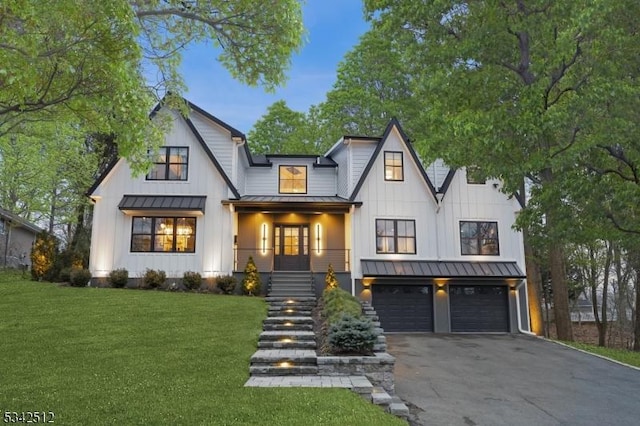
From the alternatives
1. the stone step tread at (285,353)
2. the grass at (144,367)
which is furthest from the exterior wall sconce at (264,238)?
the stone step tread at (285,353)

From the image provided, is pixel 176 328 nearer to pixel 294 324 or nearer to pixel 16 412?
pixel 294 324

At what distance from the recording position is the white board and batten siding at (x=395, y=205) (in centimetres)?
1858

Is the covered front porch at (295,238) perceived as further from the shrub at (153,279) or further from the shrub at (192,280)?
the shrub at (153,279)

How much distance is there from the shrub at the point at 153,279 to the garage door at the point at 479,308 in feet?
40.1

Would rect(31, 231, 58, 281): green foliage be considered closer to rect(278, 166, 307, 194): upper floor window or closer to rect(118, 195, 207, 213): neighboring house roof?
rect(118, 195, 207, 213): neighboring house roof

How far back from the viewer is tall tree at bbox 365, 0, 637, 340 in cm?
1058

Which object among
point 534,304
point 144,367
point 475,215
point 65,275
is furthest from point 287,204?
point 534,304

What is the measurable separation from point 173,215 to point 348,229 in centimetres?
759

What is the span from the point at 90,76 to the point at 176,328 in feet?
22.7

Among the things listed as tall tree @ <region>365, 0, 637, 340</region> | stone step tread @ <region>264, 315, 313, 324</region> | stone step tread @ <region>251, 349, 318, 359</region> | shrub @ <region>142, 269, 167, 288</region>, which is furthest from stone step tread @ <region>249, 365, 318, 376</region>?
shrub @ <region>142, 269, 167, 288</region>

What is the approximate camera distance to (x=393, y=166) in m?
19.3

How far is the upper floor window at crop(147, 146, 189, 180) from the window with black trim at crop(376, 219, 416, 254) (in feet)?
28.9

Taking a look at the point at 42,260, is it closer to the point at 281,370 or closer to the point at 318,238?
the point at 318,238

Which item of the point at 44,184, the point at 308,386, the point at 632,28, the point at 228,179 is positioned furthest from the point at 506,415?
the point at 44,184
